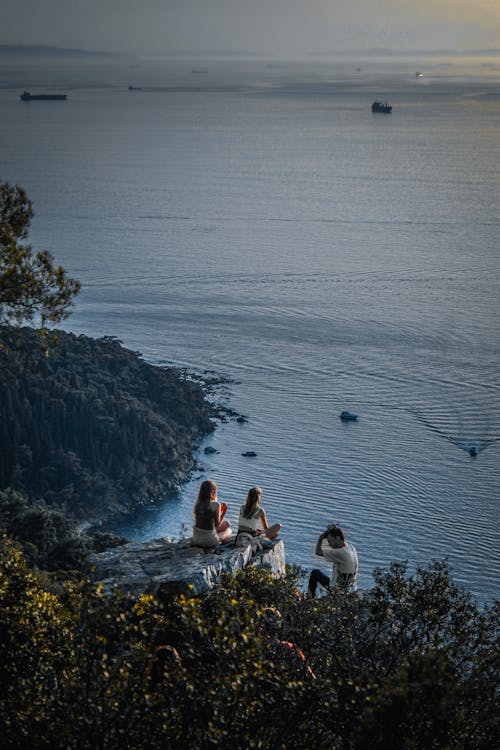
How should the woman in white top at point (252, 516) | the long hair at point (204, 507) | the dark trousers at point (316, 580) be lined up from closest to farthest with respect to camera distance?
the long hair at point (204, 507) < the dark trousers at point (316, 580) < the woman in white top at point (252, 516)

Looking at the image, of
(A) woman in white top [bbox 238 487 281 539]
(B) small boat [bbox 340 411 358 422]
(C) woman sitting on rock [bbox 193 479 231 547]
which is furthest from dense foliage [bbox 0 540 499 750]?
(B) small boat [bbox 340 411 358 422]

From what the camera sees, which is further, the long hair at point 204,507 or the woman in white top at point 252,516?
the woman in white top at point 252,516

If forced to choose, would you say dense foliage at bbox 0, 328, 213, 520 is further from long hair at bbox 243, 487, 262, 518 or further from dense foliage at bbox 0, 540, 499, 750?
dense foliage at bbox 0, 540, 499, 750

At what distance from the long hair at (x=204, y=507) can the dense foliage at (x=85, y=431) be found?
17.6 meters

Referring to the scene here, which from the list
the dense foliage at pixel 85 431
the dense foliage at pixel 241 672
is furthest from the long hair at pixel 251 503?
the dense foliage at pixel 85 431

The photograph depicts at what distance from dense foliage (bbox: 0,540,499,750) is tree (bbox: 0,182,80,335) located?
660cm

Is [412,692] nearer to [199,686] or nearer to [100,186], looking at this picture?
[199,686]

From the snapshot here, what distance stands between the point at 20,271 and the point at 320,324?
40.8 meters

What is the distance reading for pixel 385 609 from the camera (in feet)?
37.6

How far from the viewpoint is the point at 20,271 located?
55.1 feet

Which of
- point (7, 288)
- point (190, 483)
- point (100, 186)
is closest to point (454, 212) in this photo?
point (100, 186)

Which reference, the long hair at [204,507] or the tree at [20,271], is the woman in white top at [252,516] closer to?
the long hair at [204,507]

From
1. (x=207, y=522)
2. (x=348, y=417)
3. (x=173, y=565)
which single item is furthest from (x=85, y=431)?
(x=173, y=565)

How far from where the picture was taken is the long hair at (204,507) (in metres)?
14.1
